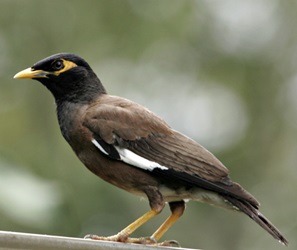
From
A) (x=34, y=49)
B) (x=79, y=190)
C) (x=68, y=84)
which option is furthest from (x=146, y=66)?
(x=68, y=84)

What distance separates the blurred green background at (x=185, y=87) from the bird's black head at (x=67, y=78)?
5.24 meters

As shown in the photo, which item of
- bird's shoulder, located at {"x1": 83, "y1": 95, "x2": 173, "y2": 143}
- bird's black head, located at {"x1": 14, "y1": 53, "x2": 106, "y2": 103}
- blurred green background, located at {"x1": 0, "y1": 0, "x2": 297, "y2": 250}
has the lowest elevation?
blurred green background, located at {"x1": 0, "y1": 0, "x2": 297, "y2": 250}

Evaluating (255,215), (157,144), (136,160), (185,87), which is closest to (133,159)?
(136,160)

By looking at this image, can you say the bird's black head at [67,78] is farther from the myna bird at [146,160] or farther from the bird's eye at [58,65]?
the myna bird at [146,160]

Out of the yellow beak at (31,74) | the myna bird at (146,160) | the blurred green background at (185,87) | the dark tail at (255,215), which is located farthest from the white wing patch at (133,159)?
the blurred green background at (185,87)

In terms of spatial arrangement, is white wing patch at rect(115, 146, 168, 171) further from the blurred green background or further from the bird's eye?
the blurred green background

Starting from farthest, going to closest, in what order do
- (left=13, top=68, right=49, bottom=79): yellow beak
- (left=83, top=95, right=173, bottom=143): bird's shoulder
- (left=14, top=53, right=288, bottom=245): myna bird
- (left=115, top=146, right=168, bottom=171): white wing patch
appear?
1. (left=13, top=68, right=49, bottom=79): yellow beak
2. (left=83, top=95, right=173, bottom=143): bird's shoulder
3. (left=115, top=146, right=168, bottom=171): white wing patch
4. (left=14, top=53, right=288, bottom=245): myna bird

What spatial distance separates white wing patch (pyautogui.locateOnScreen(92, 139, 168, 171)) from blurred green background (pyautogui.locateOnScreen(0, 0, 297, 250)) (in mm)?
5734

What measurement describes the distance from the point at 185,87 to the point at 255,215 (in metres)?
9.50

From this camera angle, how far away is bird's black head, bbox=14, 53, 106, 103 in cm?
744

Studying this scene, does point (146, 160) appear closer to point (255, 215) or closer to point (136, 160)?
point (136, 160)

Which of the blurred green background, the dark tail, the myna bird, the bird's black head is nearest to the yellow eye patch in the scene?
the bird's black head

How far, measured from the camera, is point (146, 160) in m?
6.99

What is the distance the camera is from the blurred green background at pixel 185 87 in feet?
45.1
